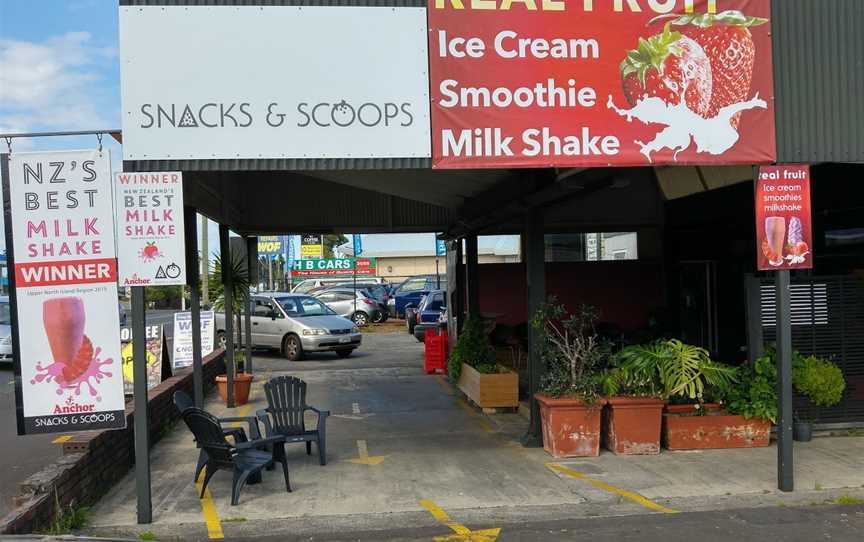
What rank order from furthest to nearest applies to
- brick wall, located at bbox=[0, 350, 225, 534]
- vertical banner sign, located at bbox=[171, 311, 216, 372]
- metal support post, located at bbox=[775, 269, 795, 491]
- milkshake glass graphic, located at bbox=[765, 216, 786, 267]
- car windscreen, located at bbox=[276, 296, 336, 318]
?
1. car windscreen, located at bbox=[276, 296, 336, 318]
2. vertical banner sign, located at bbox=[171, 311, 216, 372]
3. milkshake glass graphic, located at bbox=[765, 216, 786, 267]
4. metal support post, located at bbox=[775, 269, 795, 491]
5. brick wall, located at bbox=[0, 350, 225, 534]

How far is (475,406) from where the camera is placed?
11.3 m

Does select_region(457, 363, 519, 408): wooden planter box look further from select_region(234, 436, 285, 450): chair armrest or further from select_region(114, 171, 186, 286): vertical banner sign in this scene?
select_region(114, 171, 186, 286): vertical banner sign

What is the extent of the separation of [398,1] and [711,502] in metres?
5.23

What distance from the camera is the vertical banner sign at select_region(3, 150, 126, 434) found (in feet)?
20.0

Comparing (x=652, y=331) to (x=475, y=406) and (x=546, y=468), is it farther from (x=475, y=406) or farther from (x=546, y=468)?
(x=546, y=468)

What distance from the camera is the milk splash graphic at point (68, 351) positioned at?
6164 mm

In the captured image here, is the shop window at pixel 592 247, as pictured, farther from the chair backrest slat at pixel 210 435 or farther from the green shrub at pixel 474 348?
the chair backrest slat at pixel 210 435

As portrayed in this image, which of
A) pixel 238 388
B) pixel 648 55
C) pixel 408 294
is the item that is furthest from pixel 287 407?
pixel 408 294

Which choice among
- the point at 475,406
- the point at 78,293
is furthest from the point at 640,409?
the point at 78,293

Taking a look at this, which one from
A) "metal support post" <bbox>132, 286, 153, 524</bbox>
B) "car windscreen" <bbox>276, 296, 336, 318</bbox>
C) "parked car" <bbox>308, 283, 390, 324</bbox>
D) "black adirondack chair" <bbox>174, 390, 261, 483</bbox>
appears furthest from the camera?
"parked car" <bbox>308, 283, 390, 324</bbox>

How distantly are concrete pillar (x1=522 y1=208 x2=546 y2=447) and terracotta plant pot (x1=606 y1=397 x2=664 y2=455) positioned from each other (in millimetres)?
920

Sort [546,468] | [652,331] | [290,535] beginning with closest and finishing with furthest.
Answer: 1. [290,535]
2. [546,468]
3. [652,331]

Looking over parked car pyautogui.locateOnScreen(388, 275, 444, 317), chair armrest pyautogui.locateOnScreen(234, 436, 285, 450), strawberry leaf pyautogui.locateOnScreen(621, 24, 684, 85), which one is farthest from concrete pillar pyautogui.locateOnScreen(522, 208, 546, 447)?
parked car pyautogui.locateOnScreen(388, 275, 444, 317)

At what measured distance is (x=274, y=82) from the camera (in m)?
6.50
